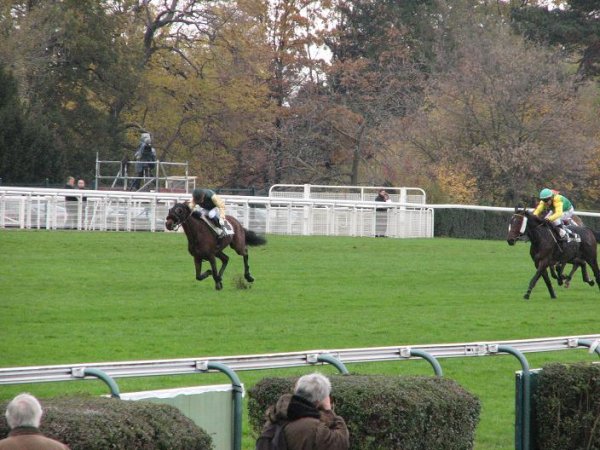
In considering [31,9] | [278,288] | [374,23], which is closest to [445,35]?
[374,23]

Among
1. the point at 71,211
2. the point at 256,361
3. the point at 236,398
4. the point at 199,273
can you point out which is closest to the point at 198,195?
the point at 199,273

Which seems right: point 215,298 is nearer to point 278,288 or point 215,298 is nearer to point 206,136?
point 278,288

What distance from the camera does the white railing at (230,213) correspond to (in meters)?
28.2

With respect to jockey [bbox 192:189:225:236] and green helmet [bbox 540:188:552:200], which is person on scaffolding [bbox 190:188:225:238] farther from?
green helmet [bbox 540:188:552:200]

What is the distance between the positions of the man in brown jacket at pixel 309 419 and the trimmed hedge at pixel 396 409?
0.75 m

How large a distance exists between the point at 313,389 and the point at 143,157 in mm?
30361

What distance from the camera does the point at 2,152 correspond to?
36.1 metres

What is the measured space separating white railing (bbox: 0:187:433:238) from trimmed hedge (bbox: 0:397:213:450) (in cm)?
2244

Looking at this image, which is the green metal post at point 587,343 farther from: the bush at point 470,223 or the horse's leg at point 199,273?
the bush at point 470,223

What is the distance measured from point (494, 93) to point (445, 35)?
1431 centimetres

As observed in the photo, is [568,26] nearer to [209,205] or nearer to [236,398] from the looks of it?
[209,205]

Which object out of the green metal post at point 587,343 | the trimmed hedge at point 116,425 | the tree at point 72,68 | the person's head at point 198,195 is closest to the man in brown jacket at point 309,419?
the trimmed hedge at point 116,425

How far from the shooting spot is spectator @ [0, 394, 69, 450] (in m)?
4.74

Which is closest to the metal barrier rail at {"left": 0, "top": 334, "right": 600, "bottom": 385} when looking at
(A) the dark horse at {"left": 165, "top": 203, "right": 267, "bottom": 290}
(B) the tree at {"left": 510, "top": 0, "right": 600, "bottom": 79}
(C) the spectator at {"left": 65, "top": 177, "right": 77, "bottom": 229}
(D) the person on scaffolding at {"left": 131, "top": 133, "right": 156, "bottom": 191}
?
(A) the dark horse at {"left": 165, "top": 203, "right": 267, "bottom": 290}
